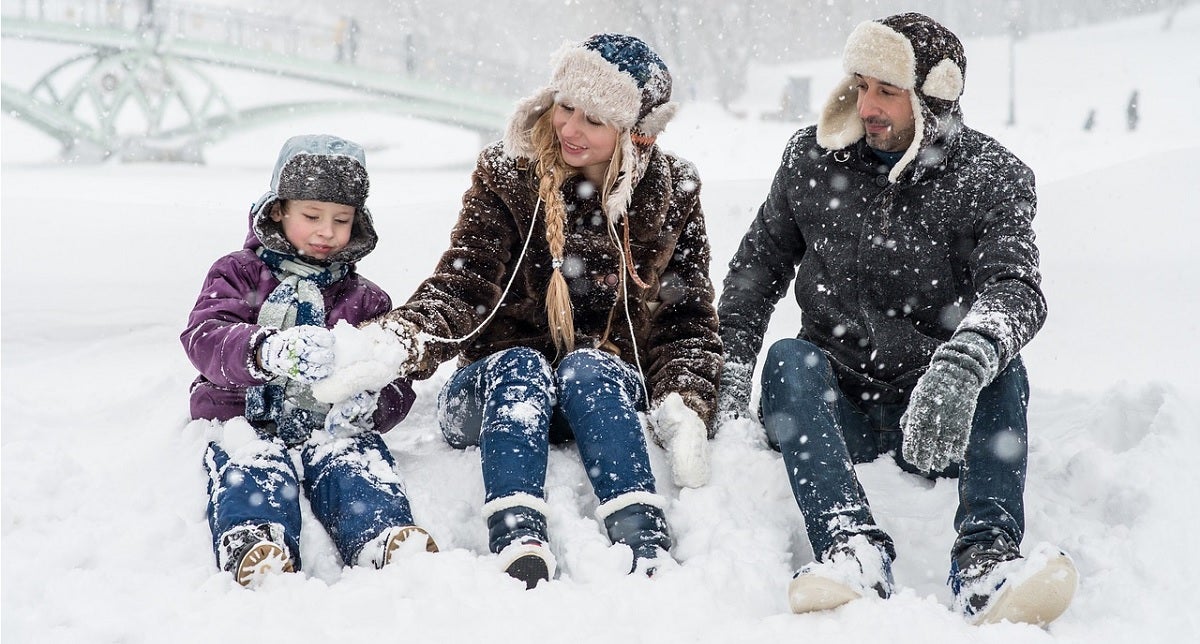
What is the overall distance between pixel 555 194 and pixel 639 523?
102 cm

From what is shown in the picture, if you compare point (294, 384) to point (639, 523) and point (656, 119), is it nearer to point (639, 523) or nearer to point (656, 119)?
point (639, 523)

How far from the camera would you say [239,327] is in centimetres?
246

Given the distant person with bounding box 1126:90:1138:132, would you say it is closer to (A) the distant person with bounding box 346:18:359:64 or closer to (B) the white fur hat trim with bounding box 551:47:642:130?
(A) the distant person with bounding box 346:18:359:64

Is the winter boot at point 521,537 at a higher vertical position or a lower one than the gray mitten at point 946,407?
Answer: lower

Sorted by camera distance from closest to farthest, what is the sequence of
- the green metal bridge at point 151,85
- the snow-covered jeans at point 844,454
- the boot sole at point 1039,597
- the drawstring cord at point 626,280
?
the boot sole at point 1039,597, the snow-covered jeans at point 844,454, the drawstring cord at point 626,280, the green metal bridge at point 151,85

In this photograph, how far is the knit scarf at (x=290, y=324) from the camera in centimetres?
263

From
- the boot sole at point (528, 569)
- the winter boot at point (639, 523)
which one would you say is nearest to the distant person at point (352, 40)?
the winter boot at point (639, 523)

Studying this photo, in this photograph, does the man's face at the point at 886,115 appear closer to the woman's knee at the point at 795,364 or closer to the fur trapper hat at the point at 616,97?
the fur trapper hat at the point at 616,97

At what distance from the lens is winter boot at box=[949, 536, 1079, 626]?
75.7 inches

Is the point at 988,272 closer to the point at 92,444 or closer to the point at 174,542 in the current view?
the point at 174,542

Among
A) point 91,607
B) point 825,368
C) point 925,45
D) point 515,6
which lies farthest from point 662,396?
point 515,6

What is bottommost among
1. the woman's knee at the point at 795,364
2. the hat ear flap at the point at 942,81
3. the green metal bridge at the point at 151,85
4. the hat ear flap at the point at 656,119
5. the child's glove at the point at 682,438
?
the green metal bridge at the point at 151,85

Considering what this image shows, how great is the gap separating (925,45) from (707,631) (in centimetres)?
173

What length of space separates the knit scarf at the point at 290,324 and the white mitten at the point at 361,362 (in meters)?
0.19
